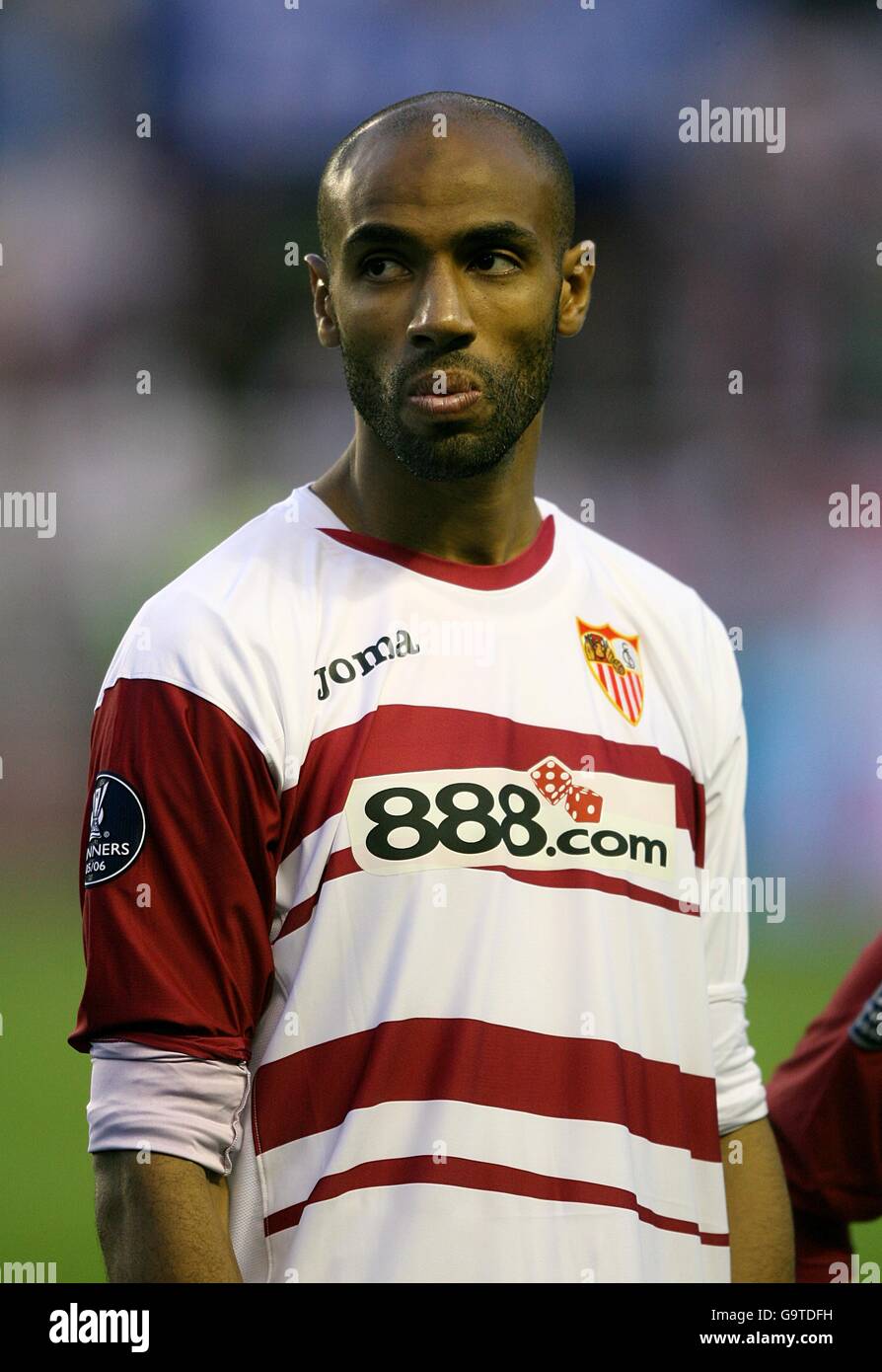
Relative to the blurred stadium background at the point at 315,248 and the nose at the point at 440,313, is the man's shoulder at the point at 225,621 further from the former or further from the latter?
the blurred stadium background at the point at 315,248

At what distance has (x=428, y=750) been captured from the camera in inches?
67.7

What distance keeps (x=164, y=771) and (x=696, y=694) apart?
697 mm

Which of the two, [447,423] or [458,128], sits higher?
[458,128]

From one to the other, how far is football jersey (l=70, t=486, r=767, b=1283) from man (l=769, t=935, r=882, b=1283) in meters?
0.54

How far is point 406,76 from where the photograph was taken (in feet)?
23.5

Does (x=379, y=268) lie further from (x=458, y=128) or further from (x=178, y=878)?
(x=178, y=878)

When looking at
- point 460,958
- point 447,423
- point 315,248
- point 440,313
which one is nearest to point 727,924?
point 460,958

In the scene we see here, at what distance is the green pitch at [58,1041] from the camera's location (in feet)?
13.9

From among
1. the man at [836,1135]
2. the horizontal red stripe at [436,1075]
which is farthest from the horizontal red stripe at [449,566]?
the man at [836,1135]

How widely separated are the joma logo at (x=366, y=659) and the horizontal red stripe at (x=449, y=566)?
0.34 ft

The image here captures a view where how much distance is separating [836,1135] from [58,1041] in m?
3.78

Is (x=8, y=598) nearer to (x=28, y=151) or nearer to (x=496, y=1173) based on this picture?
(x=28, y=151)
